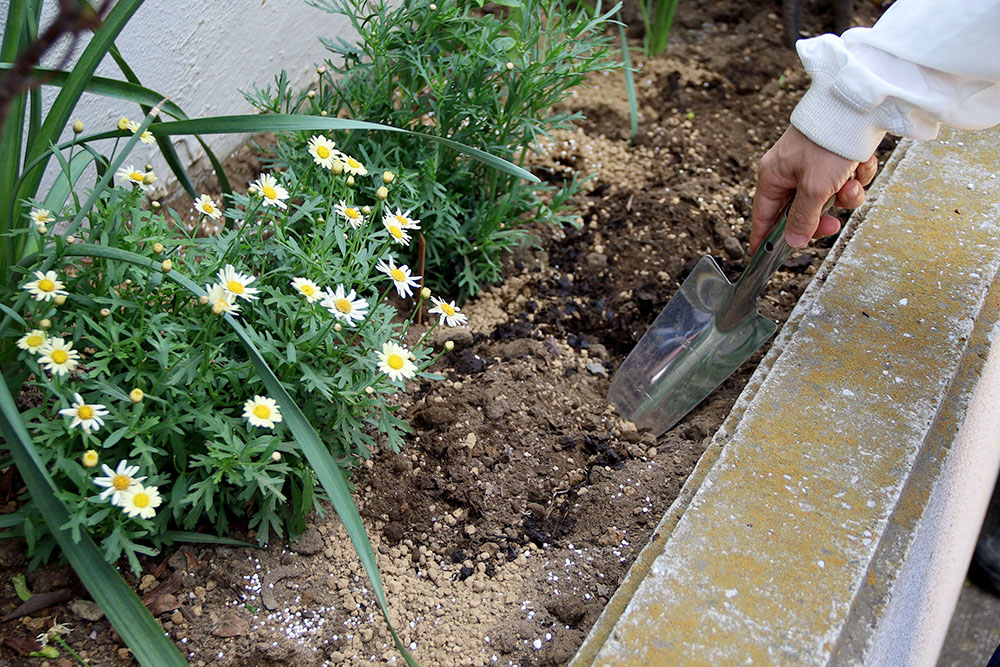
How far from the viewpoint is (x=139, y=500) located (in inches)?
46.0

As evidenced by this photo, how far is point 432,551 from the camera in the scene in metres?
1.61

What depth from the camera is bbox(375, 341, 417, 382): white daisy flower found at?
133 centimetres

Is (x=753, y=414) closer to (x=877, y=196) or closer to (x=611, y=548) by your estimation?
(x=611, y=548)

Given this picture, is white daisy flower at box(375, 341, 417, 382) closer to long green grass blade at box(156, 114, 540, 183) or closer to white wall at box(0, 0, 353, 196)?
long green grass blade at box(156, 114, 540, 183)

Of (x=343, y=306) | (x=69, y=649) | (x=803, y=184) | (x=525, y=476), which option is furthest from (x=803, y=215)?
(x=69, y=649)

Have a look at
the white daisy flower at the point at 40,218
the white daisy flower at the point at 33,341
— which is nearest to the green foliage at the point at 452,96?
the white daisy flower at the point at 40,218

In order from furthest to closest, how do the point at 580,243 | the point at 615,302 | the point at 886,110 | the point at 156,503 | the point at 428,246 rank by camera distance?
the point at 580,243 < the point at 615,302 < the point at 428,246 < the point at 886,110 < the point at 156,503

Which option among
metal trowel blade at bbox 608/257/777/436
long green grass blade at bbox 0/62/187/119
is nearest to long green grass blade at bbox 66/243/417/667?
long green grass blade at bbox 0/62/187/119

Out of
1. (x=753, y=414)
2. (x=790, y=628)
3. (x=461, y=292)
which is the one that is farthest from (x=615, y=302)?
(x=790, y=628)

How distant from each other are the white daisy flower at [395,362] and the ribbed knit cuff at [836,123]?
2.65 feet

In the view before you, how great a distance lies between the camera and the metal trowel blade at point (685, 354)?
6.31ft

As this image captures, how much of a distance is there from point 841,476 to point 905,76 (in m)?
0.69

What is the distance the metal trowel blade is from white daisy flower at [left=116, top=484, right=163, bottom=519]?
1.08 meters

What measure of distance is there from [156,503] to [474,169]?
1183 millimetres
